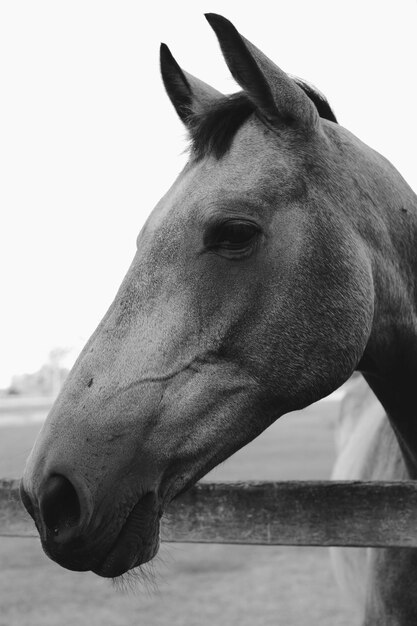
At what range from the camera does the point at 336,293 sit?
2.02 m

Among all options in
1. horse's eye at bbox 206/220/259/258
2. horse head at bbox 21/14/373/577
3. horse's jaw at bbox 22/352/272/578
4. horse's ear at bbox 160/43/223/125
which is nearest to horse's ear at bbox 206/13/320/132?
horse head at bbox 21/14/373/577

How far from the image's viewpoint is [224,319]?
6.31 ft

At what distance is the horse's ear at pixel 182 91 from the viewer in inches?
93.6

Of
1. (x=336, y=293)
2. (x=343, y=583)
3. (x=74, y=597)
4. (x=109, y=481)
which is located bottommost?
(x=74, y=597)

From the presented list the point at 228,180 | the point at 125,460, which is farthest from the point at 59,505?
the point at 228,180

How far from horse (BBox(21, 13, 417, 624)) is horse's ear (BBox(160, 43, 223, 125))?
0.06 meters

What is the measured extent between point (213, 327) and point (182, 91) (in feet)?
3.37

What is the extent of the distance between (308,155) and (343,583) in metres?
3.06

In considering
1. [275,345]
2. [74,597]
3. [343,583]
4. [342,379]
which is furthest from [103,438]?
[74,597]

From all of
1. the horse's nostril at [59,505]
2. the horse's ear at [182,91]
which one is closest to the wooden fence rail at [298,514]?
the horse's nostril at [59,505]

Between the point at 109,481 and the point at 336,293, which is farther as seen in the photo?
the point at 336,293

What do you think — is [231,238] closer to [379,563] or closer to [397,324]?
[397,324]

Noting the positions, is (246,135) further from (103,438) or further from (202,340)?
(103,438)

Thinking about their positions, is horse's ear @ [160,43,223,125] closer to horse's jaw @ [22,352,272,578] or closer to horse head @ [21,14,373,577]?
horse head @ [21,14,373,577]
